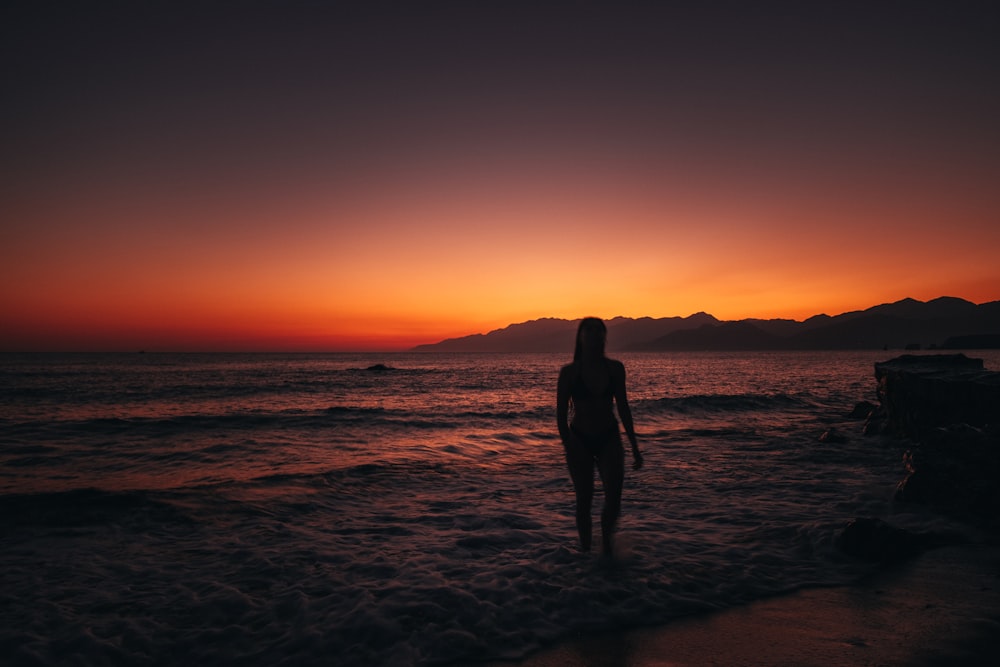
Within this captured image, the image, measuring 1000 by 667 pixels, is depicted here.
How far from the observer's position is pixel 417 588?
559 centimetres

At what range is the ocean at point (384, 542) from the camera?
15.4 feet

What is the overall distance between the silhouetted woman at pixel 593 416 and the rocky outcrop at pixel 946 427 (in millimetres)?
5424

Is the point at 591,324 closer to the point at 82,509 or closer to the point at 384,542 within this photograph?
the point at 384,542

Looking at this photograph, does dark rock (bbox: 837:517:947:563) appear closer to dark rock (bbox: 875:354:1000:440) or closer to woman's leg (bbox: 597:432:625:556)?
woman's leg (bbox: 597:432:625:556)

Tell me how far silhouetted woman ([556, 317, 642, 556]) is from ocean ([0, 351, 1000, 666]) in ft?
3.57

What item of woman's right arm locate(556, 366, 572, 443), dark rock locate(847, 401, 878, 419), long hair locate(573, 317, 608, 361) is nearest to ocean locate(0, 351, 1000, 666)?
woman's right arm locate(556, 366, 572, 443)

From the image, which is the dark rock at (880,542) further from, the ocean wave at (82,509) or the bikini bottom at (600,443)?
the ocean wave at (82,509)

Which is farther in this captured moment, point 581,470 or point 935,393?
point 935,393

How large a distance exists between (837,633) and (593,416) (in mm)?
2773

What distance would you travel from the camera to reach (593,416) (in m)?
5.65

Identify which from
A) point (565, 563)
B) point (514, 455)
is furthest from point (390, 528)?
point (514, 455)

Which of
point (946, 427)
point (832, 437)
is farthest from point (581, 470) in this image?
point (832, 437)

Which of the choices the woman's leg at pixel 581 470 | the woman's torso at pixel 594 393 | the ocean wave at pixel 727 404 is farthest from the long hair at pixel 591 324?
the ocean wave at pixel 727 404

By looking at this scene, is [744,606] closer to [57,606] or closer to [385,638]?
[385,638]
